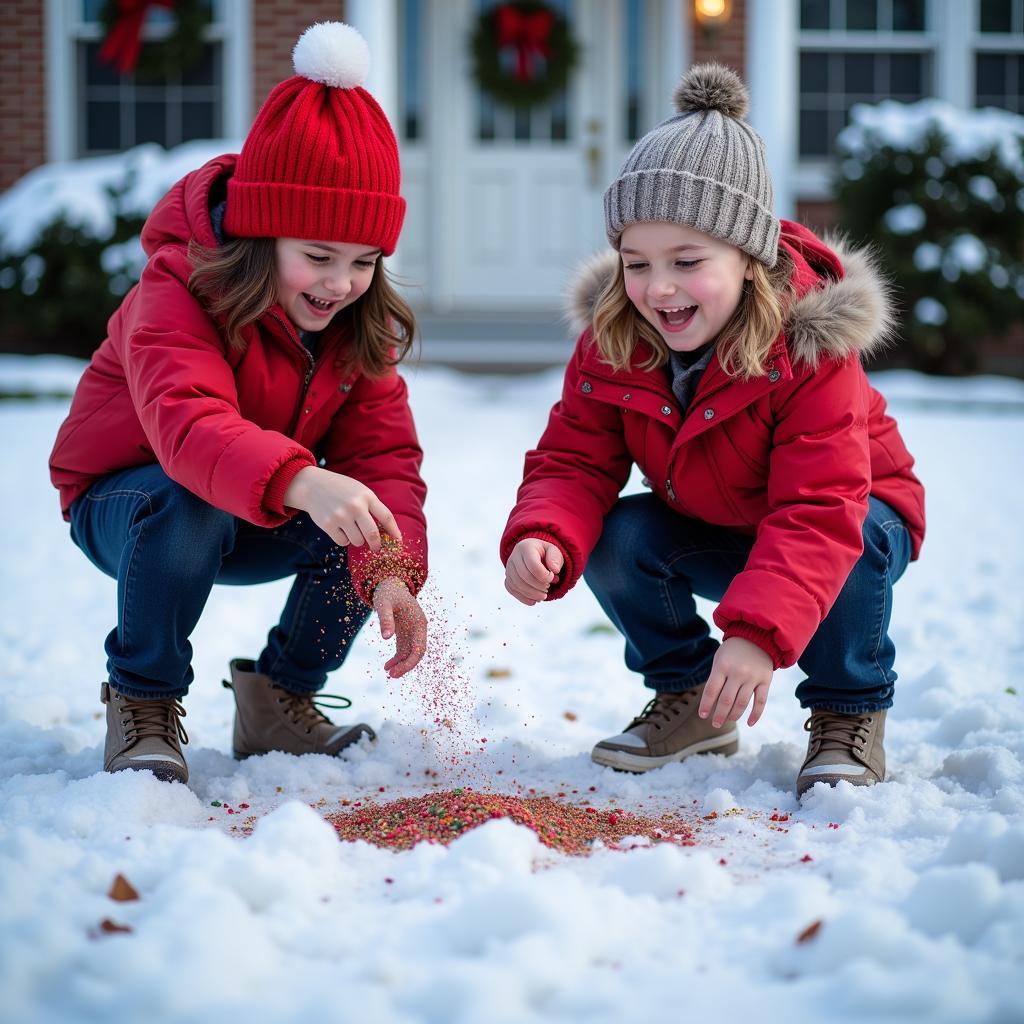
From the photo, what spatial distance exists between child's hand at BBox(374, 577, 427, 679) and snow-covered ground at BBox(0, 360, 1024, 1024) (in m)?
0.07

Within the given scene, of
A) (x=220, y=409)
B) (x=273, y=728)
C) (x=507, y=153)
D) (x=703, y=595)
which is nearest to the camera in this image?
(x=220, y=409)

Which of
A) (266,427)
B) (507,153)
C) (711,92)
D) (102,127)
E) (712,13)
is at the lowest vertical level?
(266,427)

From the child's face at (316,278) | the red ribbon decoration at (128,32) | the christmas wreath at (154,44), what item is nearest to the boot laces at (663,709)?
the child's face at (316,278)

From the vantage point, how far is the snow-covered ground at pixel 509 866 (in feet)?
4.50

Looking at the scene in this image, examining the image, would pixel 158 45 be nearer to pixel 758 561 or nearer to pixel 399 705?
pixel 399 705

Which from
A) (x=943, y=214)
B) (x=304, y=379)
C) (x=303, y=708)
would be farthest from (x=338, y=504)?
(x=943, y=214)

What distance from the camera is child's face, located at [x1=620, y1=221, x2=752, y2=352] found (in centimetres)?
226

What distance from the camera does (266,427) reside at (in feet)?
8.04

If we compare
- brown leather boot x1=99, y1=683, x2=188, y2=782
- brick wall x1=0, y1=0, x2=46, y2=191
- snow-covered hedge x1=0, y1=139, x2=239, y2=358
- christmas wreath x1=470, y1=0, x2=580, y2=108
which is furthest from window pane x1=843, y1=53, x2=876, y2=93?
brown leather boot x1=99, y1=683, x2=188, y2=782

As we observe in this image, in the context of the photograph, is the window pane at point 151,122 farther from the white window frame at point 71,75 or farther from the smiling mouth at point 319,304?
the smiling mouth at point 319,304

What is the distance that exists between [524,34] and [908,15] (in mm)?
2648

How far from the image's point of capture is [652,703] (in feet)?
8.47

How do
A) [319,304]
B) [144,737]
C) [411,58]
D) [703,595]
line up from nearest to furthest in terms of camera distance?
[144,737], [319,304], [703,595], [411,58]

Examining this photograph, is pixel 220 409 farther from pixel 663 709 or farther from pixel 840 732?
pixel 840 732
